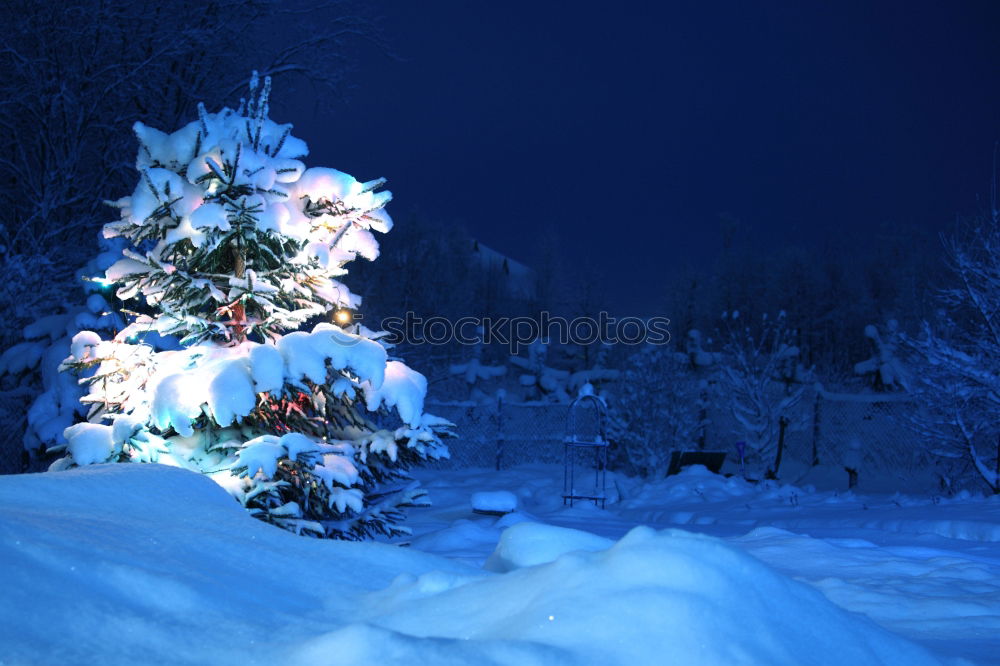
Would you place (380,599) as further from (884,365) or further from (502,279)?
(502,279)

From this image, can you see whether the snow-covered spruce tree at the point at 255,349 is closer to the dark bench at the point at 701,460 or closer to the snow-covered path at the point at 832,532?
the snow-covered path at the point at 832,532

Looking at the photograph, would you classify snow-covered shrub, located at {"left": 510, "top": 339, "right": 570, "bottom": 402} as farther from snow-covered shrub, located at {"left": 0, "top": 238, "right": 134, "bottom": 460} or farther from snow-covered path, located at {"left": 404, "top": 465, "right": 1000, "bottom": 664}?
snow-covered shrub, located at {"left": 0, "top": 238, "right": 134, "bottom": 460}

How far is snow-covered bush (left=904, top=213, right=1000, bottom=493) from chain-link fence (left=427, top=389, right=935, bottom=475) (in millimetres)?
5748

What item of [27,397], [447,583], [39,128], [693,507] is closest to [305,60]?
[39,128]

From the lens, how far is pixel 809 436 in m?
18.4

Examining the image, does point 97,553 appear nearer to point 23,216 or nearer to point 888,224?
point 23,216

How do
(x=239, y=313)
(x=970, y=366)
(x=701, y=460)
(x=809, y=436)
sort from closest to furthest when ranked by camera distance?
(x=239, y=313), (x=970, y=366), (x=701, y=460), (x=809, y=436)

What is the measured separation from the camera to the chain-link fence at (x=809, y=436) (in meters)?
16.8

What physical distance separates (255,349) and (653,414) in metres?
12.8

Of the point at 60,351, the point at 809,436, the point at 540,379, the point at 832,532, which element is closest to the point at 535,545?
the point at 832,532

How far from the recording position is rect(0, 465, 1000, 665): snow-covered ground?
1304 millimetres

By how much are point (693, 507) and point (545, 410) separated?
9428 mm

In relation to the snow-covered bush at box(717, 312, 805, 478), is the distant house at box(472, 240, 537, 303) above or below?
above

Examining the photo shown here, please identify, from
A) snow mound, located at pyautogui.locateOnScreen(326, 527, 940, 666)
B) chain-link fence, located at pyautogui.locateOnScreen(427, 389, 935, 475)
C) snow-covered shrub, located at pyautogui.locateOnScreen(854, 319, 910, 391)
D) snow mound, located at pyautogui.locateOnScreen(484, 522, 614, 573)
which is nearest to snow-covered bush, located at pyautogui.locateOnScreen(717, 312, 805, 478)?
chain-link fence, located at pyautogui.locateOnScreen(427, 389, 935, 475)
